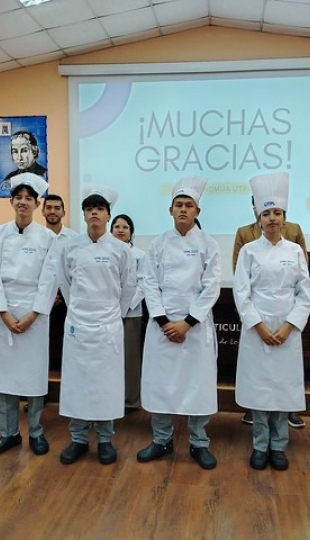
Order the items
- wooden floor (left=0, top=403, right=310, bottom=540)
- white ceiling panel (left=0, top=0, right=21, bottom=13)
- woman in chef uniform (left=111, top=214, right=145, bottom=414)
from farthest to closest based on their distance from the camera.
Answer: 1. white ceiling panel (left=0, top=0, right=21, bottom=13)
2. woman in chef uniform (left=111, top=214, right=145, bottom=414)
3. wooden floor (left=0, top=403, right=310, bottom=540)

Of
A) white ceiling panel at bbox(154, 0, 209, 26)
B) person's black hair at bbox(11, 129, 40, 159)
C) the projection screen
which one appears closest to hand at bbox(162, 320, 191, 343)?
the projection screen

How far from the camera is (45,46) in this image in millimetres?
4586

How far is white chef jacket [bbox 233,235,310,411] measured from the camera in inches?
93.7

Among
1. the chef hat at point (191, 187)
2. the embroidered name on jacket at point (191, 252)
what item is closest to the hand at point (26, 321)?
the embroidered name on jacket at point (191, 252)

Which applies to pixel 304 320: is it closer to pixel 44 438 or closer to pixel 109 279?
pixel 109 279

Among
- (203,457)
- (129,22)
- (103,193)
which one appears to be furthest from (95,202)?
(129,22)

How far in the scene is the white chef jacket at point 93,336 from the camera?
7.93 feet

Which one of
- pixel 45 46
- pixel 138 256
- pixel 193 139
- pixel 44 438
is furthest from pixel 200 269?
pixel 45 46

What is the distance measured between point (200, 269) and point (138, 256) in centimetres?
88

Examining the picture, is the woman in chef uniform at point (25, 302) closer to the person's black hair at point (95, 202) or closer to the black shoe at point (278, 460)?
the person's black hair at point (95, 202)

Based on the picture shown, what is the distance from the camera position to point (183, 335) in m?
2.41

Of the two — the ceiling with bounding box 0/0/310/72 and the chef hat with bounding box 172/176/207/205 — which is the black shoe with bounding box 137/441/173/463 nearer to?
the chef hat with bounding box 172/176/207/205

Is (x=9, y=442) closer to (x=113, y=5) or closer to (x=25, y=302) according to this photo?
(x=25, y=302)

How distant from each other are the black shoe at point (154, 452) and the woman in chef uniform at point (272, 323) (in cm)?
45
